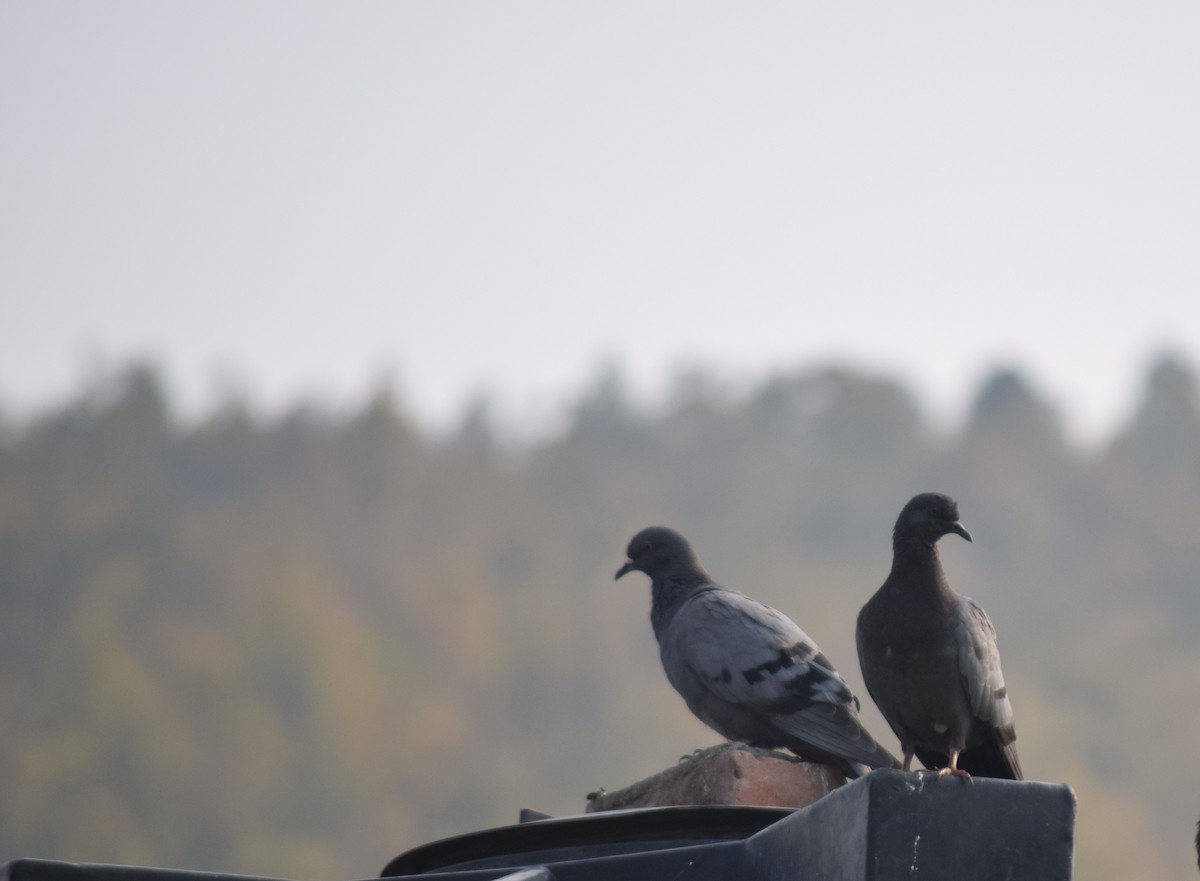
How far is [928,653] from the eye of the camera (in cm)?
726

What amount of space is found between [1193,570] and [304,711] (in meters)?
70.1

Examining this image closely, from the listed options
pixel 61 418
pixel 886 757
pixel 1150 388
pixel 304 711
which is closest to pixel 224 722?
pixel 304 711

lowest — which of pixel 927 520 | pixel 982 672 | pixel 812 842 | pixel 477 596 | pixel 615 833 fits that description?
pixel 812 842

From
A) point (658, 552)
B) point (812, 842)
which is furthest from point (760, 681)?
point (812, 842)

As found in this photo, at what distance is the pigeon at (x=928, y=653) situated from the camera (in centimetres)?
728

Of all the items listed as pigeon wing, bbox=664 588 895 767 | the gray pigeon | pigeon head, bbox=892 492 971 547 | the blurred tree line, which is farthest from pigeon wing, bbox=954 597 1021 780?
the blurred tree line

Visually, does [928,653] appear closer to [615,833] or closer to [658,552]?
[615,833]

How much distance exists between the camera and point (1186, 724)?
393 ft

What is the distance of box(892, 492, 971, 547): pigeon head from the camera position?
747 cm

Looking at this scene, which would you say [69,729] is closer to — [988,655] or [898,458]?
[898,458]

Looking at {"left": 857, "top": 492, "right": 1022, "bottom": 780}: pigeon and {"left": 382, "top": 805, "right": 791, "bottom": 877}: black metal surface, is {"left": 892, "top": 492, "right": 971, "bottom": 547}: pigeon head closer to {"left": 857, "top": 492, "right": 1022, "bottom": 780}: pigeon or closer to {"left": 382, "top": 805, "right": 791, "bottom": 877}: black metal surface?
{"left": 857, "top": 492, "right": 1022, "bottom": 780}: pigeon

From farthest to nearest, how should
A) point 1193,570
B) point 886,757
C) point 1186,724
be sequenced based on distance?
1. point 1193,570
2. point 1186,724
3. point 886,757

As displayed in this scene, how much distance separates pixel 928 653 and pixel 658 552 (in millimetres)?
4995

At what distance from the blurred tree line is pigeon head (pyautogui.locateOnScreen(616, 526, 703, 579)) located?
76.8m
